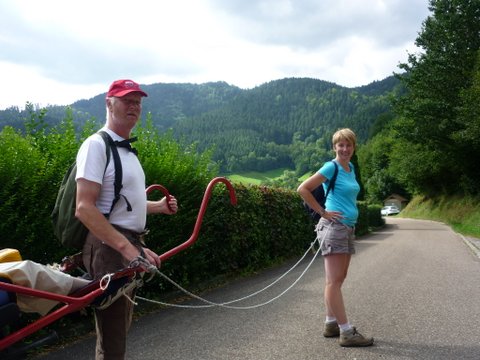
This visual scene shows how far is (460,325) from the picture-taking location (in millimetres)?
5352

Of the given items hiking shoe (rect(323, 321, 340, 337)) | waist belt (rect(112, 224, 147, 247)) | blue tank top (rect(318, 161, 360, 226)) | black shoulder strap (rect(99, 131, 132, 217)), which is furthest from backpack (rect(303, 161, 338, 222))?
black shoulder strap (rect(99, 131, 132, 217))

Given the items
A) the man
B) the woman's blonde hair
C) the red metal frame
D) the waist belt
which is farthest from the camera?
the woman's blonde hair

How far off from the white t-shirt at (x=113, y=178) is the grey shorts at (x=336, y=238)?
8.01 feet

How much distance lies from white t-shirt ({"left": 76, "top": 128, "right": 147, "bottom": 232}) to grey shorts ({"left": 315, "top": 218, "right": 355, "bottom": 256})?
2443 mm

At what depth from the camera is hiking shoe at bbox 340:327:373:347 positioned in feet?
15.0

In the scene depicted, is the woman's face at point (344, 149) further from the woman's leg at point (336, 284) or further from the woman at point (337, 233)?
the woman's leg at point (336, 284)

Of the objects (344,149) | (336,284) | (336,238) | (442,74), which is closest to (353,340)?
(336,284)

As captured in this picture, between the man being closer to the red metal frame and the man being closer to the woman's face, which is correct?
the red metal frame

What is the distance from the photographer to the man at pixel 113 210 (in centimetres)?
239

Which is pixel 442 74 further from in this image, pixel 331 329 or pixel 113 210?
pixel 113 210

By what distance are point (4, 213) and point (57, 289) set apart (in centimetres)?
262

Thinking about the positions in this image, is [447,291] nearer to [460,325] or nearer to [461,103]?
[460,325]

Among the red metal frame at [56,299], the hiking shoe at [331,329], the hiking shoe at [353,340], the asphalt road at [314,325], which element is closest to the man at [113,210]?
the red metal frame at [56,299]

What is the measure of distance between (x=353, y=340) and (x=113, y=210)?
122 inches
